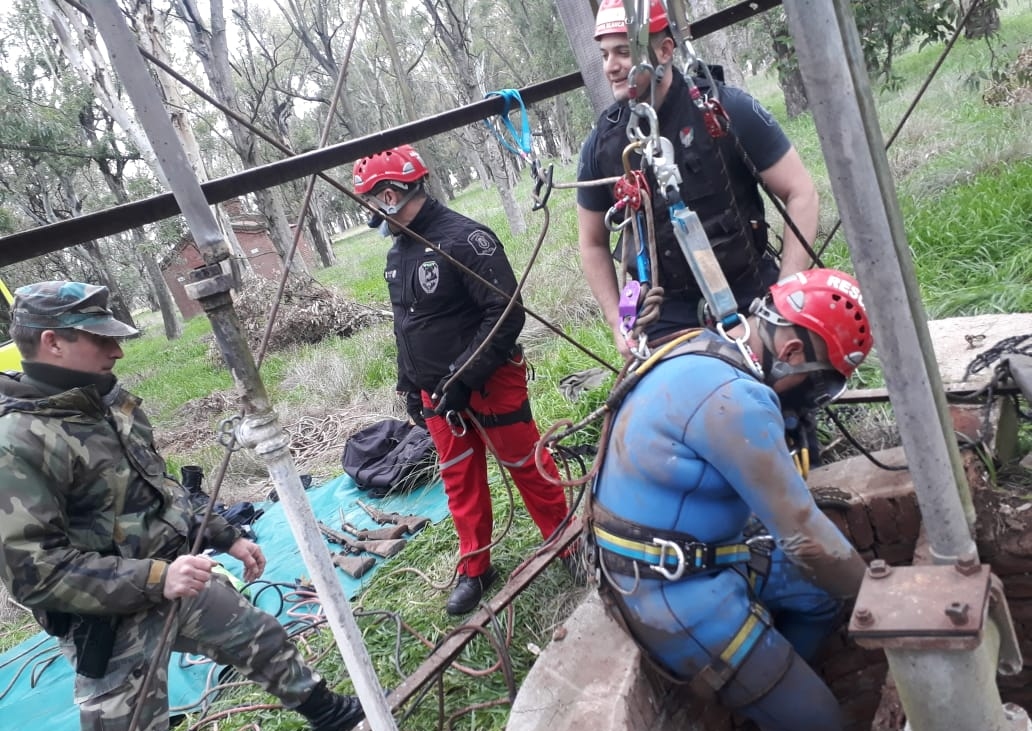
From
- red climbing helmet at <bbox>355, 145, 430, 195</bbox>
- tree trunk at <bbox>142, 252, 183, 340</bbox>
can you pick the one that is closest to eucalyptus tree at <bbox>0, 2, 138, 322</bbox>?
tree trunk at <bbox>142, 252, 183, 340</bbox>

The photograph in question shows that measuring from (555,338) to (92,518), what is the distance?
15.8 ft

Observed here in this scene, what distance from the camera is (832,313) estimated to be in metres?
1.90

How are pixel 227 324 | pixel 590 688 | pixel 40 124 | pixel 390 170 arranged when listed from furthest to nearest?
pixel 40 124 < pixel 390 170 < pixel 590 688 < pixel 227 324

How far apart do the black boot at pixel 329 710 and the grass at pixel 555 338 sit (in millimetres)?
227

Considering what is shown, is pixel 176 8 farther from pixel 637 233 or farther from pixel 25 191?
pixel 637 233

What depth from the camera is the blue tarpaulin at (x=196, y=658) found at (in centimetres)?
409

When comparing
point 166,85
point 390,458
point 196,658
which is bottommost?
point 196,658

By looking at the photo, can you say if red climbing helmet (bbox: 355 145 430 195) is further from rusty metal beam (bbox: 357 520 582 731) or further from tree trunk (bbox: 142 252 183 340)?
tree trunk (bbox: 142 252 183 340)

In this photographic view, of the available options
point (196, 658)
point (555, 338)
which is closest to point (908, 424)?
point (196, 658)

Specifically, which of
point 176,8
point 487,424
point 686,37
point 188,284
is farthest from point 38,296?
point 176,8

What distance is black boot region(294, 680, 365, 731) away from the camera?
306 cm

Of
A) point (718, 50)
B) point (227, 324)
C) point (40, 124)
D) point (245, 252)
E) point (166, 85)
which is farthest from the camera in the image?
point (245, 252)

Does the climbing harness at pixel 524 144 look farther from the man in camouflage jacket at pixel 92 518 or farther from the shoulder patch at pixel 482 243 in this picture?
the man in camouflage jacket at pixel 92 518

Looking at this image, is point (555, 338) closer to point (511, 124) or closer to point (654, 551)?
point (511, 124)
